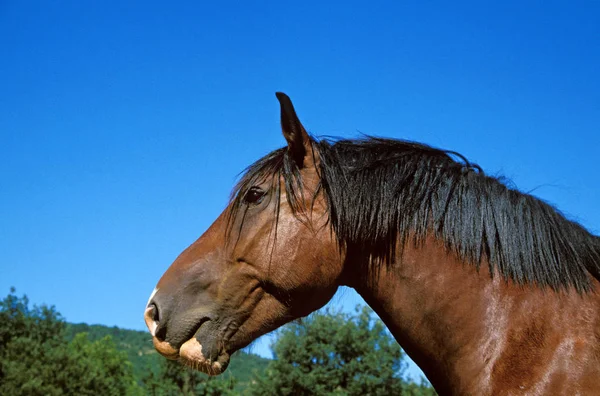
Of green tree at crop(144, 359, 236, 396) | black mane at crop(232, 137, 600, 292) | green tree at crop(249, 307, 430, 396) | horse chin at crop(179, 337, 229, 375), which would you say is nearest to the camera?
black mane at crop(232, 137, 600, 292)

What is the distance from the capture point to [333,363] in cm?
3200

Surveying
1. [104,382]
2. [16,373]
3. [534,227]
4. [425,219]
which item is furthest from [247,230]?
[104,382]

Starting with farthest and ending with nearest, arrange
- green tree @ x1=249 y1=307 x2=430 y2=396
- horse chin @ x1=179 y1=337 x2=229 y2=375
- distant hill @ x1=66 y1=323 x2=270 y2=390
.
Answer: distant hill @ x1=66 y1=323 x2=270 y2=390 < green tree @ x1=249 y1=307 x2=430 y2=396 < horse chin @ x1=179 y1=337 x2=229 y2=375

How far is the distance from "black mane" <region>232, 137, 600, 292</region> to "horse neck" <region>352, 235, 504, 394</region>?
81mm

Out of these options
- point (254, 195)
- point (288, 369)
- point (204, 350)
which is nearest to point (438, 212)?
point (254, 195)

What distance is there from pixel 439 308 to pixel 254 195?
4.27 ft

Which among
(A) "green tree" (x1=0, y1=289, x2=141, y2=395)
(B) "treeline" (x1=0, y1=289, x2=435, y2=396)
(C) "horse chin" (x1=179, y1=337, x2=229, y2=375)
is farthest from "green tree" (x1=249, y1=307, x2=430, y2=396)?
(C) "horse chin" (x1=179, y1=337, x2=229, y2=375)

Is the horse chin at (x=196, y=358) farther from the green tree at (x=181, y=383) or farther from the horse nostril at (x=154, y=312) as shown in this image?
the green tree at (x=181, y=383)

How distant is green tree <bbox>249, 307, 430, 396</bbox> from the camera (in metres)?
30.9

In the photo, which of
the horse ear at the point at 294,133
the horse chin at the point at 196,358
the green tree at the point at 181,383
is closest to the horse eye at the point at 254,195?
the horse ear at the point at 294,133

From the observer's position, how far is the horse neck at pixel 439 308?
9.05 ft

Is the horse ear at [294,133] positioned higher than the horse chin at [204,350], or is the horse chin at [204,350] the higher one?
the horse ear at [294,133]

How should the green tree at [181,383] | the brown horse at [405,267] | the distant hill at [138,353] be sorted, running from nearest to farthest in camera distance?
the brown horse at [405,267] → the green tree at [181,383] → the distant hill at [138,353]

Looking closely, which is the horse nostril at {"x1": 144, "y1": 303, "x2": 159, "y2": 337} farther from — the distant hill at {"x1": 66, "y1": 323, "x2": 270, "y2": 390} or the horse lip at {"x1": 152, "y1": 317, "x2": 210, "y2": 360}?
the distant hill at {"x1": 66, "y1": 323, "x2": 270, "y2": 390}
